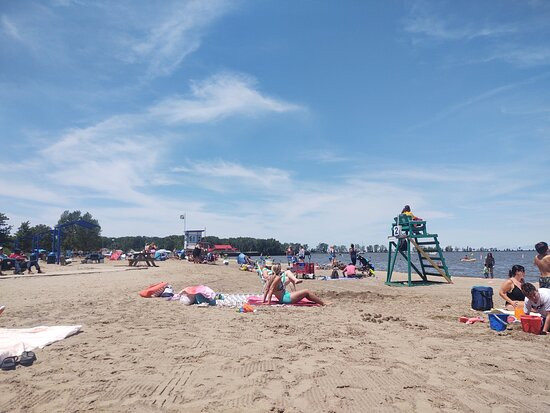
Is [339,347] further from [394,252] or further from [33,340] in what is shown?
[394,252]

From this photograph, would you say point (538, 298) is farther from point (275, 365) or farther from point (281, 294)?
point (281, 294)

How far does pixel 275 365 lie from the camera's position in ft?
13.1

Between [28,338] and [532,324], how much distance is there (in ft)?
23.0

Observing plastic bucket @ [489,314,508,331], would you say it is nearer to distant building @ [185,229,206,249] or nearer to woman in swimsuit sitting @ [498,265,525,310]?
woman in swimsuit sitting @ [498,265,525,310]

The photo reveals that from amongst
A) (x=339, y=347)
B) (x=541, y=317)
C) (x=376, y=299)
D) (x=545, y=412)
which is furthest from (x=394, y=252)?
(x=545, y=412)

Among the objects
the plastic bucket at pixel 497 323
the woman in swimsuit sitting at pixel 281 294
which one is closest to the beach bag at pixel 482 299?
the plastic bucket at pixel 497 323

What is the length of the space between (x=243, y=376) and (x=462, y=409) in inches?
74.8

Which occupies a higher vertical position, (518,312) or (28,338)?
(518,312)

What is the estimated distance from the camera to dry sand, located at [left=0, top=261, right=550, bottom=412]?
3.10 m

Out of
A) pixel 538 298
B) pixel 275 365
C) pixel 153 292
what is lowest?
pixel 275 365

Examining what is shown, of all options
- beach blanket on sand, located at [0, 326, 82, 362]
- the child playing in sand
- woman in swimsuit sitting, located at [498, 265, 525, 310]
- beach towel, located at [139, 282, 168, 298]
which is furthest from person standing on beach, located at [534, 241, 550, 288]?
beach towel, located at [139, 282, 168, 298]

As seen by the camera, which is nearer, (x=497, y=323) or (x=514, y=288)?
(x=497, y=323)

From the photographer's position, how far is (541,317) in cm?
585

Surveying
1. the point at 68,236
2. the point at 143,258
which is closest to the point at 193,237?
the point at 143,258
